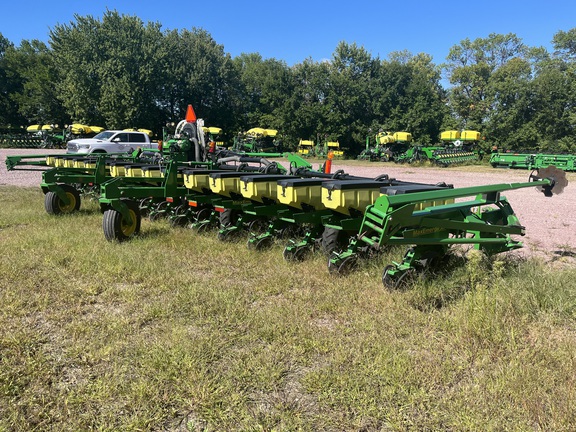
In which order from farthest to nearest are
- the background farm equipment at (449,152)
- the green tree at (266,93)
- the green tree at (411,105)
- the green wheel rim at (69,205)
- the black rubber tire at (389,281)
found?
the green tree at (266,93) < the green tree at (411,105) < the background farm equipment at (449,152) < the green wheel rim at (69,205) < the black rubber tire at (389,281)

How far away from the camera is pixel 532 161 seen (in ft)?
85.5

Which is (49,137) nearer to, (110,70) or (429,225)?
(110,70)

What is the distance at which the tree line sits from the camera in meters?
39.9

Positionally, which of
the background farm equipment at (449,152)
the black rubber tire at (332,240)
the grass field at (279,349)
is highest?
the background farm equipment at (449,152)

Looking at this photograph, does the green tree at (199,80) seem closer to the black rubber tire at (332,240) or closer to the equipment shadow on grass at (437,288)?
the black rubber tire at (332,240)

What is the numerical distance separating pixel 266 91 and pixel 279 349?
1862 inches

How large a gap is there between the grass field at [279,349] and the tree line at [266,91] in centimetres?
3938

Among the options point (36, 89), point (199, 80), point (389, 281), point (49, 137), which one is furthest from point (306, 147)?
point (389, 281)

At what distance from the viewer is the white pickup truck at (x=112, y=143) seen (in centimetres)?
2048

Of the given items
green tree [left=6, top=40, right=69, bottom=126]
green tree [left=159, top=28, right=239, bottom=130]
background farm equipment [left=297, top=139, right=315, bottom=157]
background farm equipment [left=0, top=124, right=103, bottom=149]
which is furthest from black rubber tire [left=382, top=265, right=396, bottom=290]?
green tree [left=6, top=40, right=69, bottom=126]

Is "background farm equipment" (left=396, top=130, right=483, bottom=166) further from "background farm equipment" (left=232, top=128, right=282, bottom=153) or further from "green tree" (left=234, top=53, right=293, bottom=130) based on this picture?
"green tree" (left=234, top=53, right=293, bottom=130)

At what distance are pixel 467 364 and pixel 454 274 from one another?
1758 millimetres

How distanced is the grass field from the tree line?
3938 cm

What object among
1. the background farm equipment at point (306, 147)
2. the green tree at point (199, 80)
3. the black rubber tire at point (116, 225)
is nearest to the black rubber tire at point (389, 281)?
the black rubber tire at point (116, 225)
